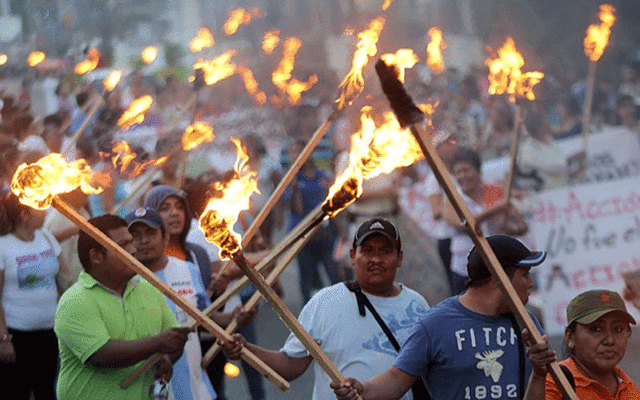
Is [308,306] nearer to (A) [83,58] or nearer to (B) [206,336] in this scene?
(B) [206,336]

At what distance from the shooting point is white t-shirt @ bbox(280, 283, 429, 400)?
493cm

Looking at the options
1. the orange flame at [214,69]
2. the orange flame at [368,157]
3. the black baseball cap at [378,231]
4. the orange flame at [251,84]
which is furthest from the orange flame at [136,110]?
the orange flame at [251,84]

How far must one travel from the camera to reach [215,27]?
77.3 feet

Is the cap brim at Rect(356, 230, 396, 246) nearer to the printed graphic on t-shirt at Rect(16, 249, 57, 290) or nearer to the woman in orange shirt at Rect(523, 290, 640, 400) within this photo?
the woman in orange shirt at Rect(523, 290, 640, 400)

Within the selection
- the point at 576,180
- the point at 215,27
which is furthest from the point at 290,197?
the point at 215,27

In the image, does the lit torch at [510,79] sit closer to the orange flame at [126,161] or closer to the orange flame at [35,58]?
the orange flame at [126,161]

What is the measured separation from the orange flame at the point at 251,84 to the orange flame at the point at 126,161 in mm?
9591

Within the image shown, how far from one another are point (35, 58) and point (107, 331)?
14862 millimetres

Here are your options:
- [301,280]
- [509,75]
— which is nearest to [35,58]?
[301,280]

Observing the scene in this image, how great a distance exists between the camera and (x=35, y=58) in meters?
19.2

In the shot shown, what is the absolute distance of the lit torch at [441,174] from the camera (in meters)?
→ 3.75

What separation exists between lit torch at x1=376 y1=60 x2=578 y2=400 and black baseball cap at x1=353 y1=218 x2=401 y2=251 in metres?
1.20

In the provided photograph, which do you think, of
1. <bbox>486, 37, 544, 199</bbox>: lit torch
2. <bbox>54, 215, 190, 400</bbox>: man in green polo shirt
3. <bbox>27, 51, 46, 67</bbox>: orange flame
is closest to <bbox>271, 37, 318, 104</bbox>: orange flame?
<bbox>486, 37, 544, 199</bbox>: lit torch

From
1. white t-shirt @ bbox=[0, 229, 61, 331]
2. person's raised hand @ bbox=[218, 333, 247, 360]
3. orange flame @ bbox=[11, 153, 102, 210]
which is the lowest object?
white t-shirt @ bbox=[0, 229, 61, 331]
